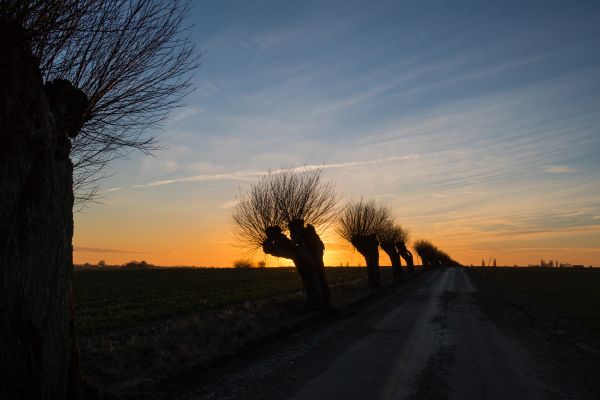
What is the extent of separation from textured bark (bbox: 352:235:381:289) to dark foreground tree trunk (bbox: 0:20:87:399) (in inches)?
1364

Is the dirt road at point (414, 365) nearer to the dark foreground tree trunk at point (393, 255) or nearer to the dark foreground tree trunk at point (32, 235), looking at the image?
the dark foreground tree trunk at point (32, 235)

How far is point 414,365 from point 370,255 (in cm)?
3059

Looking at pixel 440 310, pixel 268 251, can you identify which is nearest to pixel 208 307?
pixel 268 251

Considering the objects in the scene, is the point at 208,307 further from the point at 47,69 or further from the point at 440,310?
the point at 47,69

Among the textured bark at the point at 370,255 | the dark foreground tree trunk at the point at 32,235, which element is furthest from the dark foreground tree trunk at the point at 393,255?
the dark foreground tree trunk at the point at 32,235

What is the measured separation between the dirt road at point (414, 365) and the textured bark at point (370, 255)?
2158cm

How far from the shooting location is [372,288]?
4016 centimetres

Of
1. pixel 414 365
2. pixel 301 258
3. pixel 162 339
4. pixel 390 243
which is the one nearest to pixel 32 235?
pixel 162 339

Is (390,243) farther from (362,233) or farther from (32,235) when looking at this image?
(32,235)

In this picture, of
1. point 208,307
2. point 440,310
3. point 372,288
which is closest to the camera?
point 440,310

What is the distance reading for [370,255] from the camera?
135 ft

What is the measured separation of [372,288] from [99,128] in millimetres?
34213

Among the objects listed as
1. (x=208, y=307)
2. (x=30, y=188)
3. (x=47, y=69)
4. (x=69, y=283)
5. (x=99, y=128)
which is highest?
(x=47, y=69)

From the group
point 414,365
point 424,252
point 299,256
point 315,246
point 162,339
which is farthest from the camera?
point 424,252
